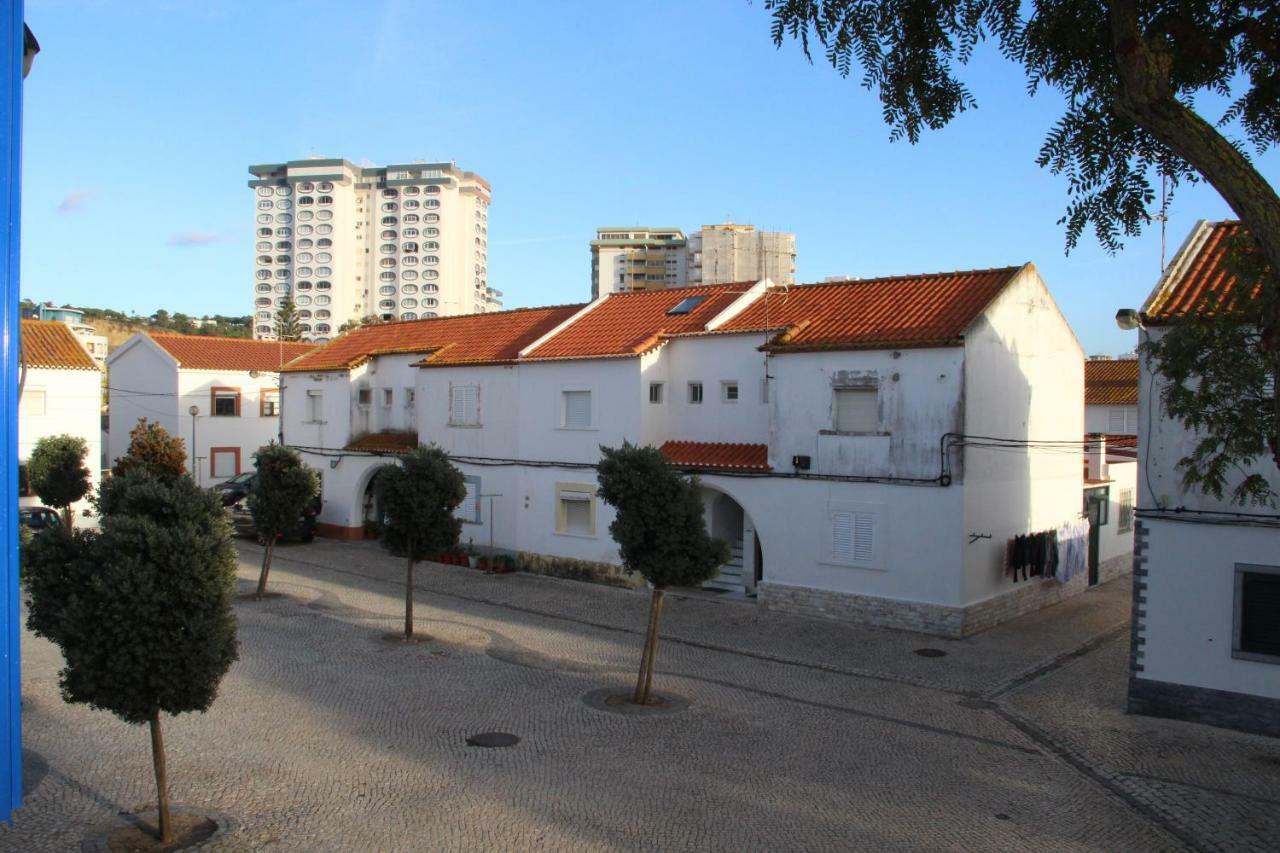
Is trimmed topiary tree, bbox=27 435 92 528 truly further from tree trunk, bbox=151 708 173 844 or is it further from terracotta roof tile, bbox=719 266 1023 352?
tree trunk, bbox=151 708 173 844

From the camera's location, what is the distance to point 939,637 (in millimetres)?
19422

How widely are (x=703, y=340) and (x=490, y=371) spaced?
23.7ft

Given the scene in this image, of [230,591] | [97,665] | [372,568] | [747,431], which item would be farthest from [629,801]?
[372,568]

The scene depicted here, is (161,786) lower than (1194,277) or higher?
lower

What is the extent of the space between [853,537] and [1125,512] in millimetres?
12928

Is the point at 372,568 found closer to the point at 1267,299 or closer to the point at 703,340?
the point at 703,340

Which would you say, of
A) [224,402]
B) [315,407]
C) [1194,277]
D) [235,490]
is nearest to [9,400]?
[1194,277]

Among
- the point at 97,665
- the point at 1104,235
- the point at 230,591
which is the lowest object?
the point at 97,665

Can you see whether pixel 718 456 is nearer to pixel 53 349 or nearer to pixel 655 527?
pixel 655 527

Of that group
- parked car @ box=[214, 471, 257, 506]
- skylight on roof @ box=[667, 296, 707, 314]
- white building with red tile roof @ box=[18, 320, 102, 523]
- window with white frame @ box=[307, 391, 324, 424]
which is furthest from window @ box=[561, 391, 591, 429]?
white building with red tile roof @ box=[18, 320, 102, 523]

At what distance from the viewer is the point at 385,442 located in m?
31.2

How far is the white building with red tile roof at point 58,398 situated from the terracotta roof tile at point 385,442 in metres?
10.8

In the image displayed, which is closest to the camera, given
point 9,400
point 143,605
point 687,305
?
point 9,400

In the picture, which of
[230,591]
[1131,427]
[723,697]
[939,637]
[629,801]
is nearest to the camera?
[230,591]
